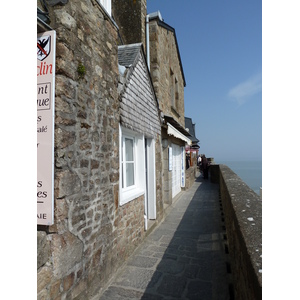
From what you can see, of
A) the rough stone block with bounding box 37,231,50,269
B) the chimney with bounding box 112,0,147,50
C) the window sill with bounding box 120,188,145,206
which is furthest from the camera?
the chimney with bounding box 112,0,147,50

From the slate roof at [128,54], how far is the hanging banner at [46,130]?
8.02ft

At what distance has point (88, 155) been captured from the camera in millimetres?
3045

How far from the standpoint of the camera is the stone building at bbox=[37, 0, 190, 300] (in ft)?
8.13

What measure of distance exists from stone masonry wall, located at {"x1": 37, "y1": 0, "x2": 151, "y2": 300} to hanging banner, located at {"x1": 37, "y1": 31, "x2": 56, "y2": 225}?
8cm

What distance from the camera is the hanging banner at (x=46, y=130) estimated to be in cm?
238

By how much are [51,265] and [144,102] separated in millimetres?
4157

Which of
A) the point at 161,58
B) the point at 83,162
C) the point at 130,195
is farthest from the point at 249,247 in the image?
the point at 161,58

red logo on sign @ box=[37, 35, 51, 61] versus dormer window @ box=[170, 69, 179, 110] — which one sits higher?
dormer window @ box=[170, 69, 179, 110]

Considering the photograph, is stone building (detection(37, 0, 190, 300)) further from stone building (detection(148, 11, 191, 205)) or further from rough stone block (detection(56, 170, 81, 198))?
stone building (detection(148, 11, 191, 205))

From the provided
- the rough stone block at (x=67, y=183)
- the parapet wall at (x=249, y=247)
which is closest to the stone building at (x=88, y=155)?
the rough stone block at (x=67, y=183)

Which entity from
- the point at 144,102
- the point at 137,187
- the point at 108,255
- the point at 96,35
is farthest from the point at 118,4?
the point at 108,255

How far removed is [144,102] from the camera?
570 centimetres

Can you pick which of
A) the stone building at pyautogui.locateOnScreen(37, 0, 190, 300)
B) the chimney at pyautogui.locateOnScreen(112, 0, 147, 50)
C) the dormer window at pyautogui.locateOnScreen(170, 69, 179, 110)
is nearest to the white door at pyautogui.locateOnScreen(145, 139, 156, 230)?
the stone building at pyautogui.locateOnScreen(37, 0, 190, 300)

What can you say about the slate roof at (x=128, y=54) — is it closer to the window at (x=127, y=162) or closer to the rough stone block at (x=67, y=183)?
the window at (x=127, y=162)
